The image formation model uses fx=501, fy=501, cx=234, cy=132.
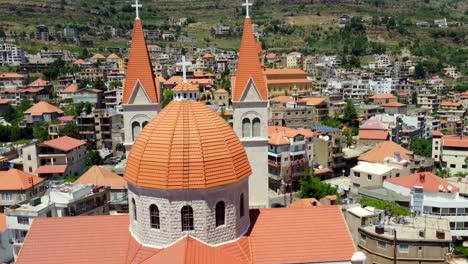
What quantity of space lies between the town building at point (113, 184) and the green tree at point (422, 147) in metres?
46.3

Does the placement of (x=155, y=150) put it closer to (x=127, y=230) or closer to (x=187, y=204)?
(x=187, y=204)

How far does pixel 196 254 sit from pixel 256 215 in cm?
463

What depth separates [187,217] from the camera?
2267 cm

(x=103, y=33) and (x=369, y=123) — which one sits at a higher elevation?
(x=103, y=33)

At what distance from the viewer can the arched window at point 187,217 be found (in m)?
22.6

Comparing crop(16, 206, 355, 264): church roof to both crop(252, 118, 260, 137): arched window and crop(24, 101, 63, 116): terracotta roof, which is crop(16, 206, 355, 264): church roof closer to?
crop(252, 118, 260, 137): arched window

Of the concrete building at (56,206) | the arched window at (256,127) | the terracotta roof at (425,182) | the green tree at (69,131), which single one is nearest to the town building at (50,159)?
the green tree at (69,131)

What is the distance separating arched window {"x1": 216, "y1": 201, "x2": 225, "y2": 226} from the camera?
75.8 ft

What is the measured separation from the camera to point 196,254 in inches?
867

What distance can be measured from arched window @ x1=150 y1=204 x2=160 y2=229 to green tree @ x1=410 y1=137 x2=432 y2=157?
60.9 m

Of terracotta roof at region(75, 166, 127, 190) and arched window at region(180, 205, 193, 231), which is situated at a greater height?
arched window at region(180, 205, 193, 231)

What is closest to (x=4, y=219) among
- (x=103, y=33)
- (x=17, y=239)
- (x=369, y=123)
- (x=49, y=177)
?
(x=17, y=239)

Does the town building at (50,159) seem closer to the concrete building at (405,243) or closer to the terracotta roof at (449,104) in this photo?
the concrete building at (405,243)

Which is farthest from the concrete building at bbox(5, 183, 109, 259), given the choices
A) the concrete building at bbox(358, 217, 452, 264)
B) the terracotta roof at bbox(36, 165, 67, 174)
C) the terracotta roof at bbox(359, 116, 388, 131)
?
the terracotta roof at bbox(359, 116, 388, 131)
